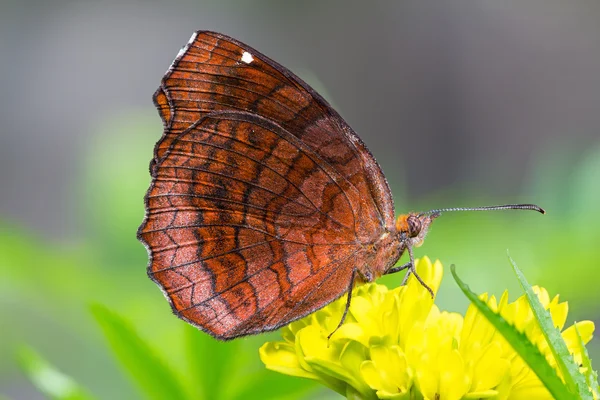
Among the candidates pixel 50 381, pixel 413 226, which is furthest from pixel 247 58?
pixel 50 381

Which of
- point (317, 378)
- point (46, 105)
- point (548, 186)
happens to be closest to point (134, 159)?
point (317, 378)

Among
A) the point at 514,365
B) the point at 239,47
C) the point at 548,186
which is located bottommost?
the point at 514,365

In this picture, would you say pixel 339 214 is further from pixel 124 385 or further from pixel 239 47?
pixel 124 385

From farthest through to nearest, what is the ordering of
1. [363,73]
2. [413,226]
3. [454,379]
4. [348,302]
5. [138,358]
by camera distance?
[363,73] → [413,226] → [348,302] → [138,358] → [454,379]

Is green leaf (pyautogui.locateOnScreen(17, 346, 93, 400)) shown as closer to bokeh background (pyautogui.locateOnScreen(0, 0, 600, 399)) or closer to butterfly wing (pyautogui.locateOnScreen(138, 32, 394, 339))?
butterfly wing (pyautogui.locateOnScreen(138, 32, 394, 339))

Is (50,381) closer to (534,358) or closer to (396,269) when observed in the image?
(396,269)

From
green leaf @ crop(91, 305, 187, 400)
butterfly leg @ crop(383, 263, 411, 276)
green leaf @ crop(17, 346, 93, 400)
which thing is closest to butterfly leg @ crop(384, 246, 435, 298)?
butterfly leg @ crop(383, 263, 411, 276)

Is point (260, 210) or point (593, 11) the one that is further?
point (593, 11)
